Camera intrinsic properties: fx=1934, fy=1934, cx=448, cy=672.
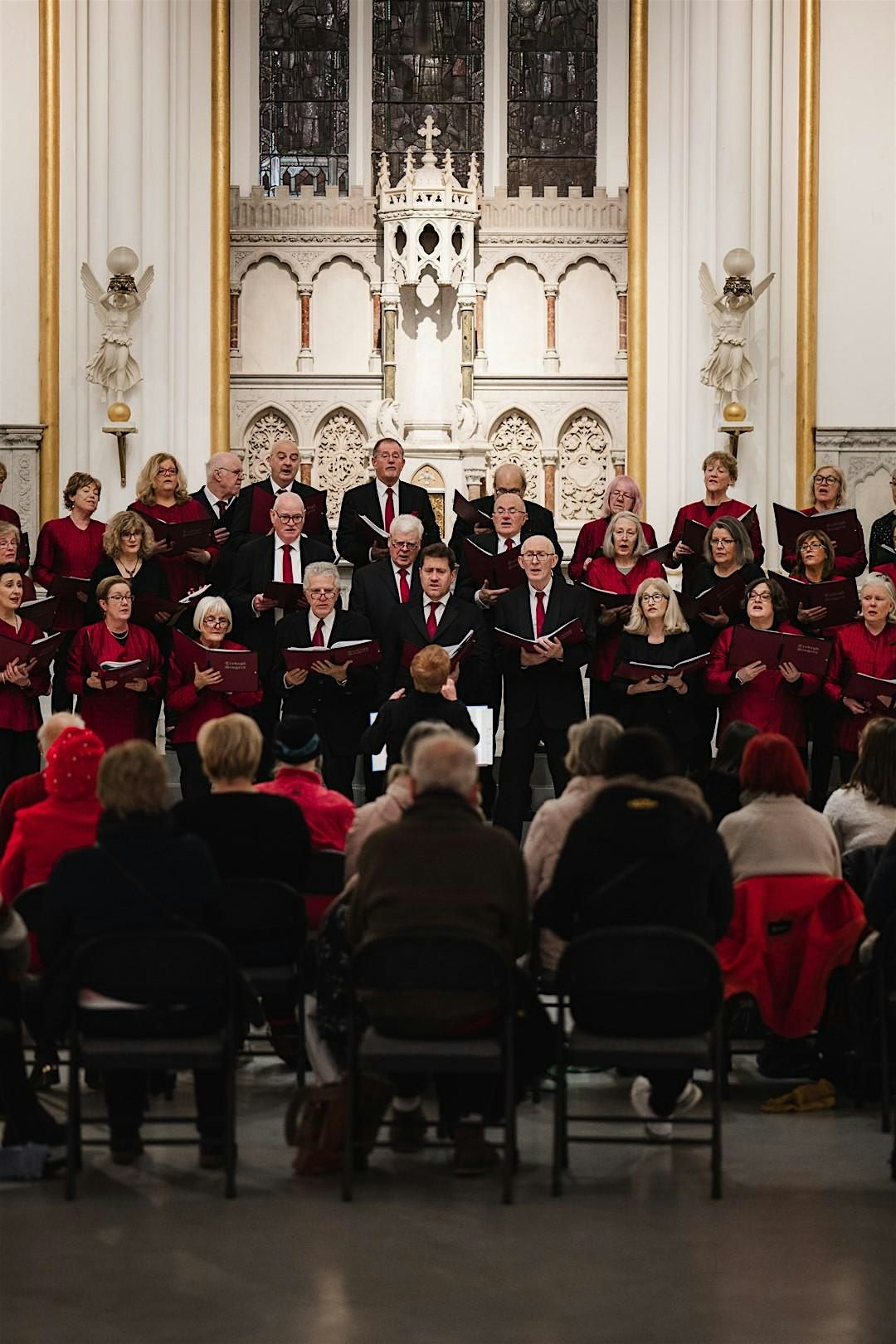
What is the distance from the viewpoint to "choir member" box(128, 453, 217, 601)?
9.14 m

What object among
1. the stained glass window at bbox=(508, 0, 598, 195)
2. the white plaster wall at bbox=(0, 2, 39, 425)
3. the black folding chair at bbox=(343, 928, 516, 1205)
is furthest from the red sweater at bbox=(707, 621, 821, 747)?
the stained glass window at bbox=(508, 0, 598, 195)

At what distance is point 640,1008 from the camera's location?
→ 5.04 m

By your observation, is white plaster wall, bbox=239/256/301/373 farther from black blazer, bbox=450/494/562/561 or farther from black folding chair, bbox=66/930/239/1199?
black folding chair, bbox=66/930/239/1199

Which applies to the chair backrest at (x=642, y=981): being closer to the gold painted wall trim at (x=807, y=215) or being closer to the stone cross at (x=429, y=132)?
the gold painted wall trim at (x=807, y=215)

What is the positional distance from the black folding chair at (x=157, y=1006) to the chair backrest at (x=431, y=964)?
1.17 ft

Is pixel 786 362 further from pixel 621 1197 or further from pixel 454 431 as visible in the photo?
pixel 621 1197

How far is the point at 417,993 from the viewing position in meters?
4.93

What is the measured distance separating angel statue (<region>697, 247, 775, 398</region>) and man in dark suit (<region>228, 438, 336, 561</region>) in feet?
12.2

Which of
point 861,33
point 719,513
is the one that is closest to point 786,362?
point 861,33

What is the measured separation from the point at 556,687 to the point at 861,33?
20.3ft

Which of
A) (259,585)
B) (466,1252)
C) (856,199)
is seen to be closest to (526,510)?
(259,585)

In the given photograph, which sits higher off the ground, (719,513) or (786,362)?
(786,362)

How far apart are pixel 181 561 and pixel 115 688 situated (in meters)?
0.93

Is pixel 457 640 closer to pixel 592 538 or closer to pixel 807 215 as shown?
pixel 592 538
